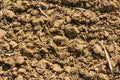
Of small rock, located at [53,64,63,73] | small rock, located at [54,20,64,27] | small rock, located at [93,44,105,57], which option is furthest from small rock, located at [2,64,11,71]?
small rock, located at [93,44,105,57]

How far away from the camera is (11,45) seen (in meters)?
2.50

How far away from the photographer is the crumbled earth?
2451 millimetres

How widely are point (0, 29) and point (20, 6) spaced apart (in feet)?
0.68

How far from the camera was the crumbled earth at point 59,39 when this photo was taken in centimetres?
245

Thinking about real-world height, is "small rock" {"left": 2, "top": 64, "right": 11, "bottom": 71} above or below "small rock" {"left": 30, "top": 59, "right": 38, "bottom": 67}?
below

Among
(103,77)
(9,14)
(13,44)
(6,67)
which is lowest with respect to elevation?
(103,77)

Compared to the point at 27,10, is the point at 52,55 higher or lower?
lower

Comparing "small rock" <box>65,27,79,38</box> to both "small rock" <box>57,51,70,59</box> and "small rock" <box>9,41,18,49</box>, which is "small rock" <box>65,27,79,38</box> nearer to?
"small rock" <box>57,51,70,59</box>

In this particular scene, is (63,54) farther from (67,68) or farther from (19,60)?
(19,60)

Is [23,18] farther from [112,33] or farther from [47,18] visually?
[112,33]

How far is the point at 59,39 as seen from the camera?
8.22 ft

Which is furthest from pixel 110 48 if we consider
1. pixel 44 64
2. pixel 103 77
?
pixel 44 64

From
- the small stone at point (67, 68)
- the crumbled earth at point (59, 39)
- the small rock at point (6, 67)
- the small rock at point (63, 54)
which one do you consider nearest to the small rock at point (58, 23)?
the crumbled earth at point (59, 39)

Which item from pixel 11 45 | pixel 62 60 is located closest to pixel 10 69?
pixel 11 45
